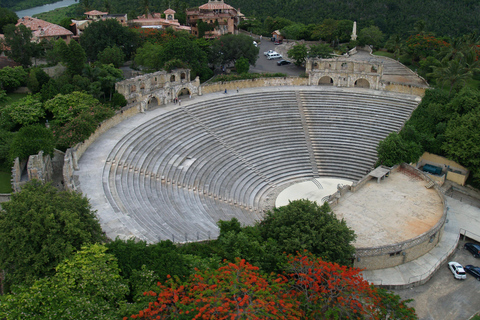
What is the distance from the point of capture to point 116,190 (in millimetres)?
27328

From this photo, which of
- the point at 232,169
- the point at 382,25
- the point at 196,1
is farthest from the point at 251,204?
the point at 196,1

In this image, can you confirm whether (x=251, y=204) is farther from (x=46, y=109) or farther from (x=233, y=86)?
(x=46, y=109)

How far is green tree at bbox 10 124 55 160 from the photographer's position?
30.5 meters

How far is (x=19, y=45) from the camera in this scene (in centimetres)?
4594

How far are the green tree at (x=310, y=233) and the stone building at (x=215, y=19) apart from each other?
1800 inches

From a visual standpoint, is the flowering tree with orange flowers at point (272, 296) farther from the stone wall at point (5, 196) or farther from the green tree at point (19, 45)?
the green tree at point (19, 45)

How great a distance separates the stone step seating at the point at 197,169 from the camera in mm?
27169

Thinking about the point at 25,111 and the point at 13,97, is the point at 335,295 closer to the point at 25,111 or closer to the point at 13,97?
the point at 25,111

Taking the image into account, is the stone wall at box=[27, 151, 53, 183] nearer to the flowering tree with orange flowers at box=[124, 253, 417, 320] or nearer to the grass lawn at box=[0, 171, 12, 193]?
the grass lawn at box=[0, 171, 12, 193]

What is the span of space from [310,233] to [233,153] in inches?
585

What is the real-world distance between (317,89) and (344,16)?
35057 millimetres

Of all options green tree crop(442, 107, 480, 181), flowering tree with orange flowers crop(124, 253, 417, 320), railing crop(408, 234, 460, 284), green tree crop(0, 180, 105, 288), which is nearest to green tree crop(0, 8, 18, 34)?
green tree crop(0, 180, 105, 288)

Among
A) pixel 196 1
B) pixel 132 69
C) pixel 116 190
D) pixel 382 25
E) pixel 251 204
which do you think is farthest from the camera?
pixel 196 1

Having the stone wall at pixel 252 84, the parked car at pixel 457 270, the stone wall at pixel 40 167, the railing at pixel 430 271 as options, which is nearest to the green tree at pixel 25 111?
the stone wall at pixel 40 167
